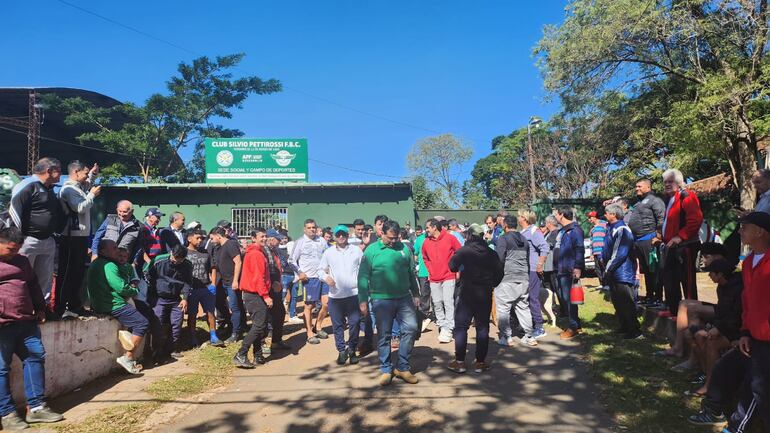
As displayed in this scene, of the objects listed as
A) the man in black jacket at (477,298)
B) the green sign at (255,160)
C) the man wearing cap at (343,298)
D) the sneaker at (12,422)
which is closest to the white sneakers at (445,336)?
the man wearing cap at (343,298)

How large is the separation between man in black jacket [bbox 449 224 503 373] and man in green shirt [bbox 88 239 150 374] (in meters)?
3.91

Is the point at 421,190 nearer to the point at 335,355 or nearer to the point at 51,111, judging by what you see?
the point at 51,111

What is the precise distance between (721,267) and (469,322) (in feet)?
8.32

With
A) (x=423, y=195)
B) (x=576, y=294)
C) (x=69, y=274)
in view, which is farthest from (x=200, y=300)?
(x=423, y=195)

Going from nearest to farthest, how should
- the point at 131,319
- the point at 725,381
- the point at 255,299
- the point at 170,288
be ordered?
1. the point at 725,381
2. the point at 131,319
3. the point at 255,299
4. the point at 170,288

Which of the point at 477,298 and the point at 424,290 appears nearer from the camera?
the point at 477,298

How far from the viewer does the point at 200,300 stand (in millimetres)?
7160

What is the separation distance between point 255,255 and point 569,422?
422 centimetres

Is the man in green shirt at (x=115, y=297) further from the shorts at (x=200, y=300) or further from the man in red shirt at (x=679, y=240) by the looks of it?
the man in red shirt at (x=679, y=240)

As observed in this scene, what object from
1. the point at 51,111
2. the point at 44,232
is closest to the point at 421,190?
the point at 51,111

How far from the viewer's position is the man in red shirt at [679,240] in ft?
18.0

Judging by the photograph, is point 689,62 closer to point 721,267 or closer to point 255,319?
point 721,267

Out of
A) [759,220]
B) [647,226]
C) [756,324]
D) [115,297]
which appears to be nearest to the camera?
[756,324]

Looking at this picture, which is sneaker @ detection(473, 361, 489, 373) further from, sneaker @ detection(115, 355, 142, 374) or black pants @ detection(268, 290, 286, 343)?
sneaker @ detection(115, 355, 142, 374)
